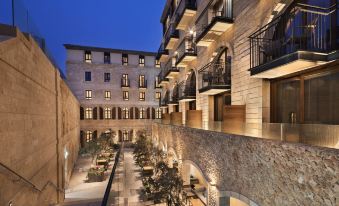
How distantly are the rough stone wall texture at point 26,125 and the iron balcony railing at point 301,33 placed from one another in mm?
6945

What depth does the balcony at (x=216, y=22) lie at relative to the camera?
28.5 ft

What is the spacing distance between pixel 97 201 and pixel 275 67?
32.6 feet

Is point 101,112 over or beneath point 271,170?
over

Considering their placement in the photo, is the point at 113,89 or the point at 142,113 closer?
the point at 113,89

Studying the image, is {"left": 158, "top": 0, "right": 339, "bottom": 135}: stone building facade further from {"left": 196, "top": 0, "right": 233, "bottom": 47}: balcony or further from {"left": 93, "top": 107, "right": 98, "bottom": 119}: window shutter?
{"left": 93, "top": 107, "right": 98, "bottom": 119}: window shutter

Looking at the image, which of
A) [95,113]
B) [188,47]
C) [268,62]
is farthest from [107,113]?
[268,62]

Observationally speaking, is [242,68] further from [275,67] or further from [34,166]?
[34,166]

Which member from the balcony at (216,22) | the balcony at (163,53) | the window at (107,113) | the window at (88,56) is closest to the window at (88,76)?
the window at (88,56)

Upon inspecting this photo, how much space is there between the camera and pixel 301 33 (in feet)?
18.3

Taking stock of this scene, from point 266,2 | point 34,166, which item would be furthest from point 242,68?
point 34,166

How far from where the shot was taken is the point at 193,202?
34.1ft

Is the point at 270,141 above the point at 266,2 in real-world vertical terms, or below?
below

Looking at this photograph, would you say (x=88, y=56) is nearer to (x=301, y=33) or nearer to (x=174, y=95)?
(x=174, y=95)

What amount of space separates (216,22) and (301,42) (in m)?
4.13
